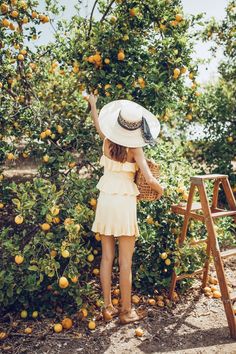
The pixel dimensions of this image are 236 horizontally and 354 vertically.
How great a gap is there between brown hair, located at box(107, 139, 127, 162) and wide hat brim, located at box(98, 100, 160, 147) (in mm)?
91

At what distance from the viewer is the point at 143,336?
11.1 ft

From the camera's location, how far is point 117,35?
410cm

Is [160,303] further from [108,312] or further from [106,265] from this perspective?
[106,265]

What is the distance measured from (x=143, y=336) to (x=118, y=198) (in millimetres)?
1204

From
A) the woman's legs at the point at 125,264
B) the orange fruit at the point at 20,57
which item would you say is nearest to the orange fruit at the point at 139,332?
the woman's legs at the point at 125,264

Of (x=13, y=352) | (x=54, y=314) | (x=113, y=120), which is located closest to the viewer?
(x=13, y=352)

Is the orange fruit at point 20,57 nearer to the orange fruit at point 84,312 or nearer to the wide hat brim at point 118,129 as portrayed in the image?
the wide hat brim at point 118,129

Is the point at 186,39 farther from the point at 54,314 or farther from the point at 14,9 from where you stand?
the point at 54,314

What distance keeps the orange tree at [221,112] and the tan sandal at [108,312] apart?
3.77 metres

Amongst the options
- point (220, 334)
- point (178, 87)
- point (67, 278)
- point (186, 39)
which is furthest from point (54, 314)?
point (186, 39)

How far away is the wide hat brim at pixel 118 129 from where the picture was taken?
126 inches

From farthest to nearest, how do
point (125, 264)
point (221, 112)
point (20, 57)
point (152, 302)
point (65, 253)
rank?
point (221, 112) → point (20, 57) → point (152, 302) → point (125, 264) → point (65, 253)

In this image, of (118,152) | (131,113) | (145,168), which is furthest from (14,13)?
(145,168)

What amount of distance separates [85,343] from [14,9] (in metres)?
3.35
